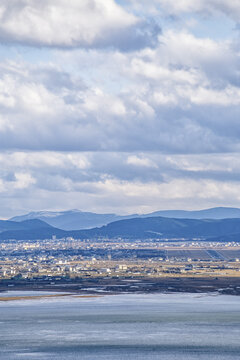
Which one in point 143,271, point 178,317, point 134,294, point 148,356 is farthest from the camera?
point 143,271

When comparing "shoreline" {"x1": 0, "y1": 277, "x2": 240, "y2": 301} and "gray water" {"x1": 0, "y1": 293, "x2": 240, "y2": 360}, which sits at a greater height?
"shoreline" {"x1": 0, "y1": 277, "x2": 240, "y2": 301}

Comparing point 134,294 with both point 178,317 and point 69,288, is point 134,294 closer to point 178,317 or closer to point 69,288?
point 69,288

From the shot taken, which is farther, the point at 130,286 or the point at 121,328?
the point at 130,286

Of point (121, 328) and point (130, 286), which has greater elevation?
point (130, 286)

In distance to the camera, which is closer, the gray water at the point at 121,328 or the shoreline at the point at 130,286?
the gray water at the point at 121,328

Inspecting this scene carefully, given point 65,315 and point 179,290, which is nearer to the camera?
point 65,315

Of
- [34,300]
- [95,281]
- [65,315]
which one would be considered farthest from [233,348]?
[95,281]

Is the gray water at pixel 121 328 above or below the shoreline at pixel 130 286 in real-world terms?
below

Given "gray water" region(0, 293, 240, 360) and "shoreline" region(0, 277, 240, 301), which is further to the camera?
"shoreline" region(0, 277, 240, 301)
